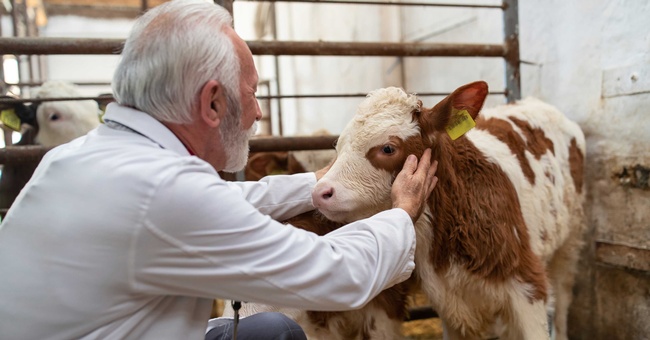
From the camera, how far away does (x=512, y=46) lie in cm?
364

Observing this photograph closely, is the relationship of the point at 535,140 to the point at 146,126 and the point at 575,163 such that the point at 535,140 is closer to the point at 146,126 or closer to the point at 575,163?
the point at 575,163

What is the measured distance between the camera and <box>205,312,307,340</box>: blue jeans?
1815 mm

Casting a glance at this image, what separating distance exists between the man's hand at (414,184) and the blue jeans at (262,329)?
0.52 m

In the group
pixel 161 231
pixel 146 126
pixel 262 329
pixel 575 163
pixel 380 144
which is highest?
pixel 146 126

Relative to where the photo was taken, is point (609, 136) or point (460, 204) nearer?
point (460, 204)

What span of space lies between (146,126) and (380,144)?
42.5 inches

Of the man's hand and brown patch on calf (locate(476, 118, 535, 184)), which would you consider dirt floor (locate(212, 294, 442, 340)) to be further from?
the man's hand

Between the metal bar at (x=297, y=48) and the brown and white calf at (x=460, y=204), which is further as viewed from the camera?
the metal bar at (x=297, y=48)

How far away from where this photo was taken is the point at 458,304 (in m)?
2.54

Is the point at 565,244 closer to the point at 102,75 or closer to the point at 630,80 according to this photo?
the point at 630,80

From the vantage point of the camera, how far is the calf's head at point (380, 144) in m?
2.19

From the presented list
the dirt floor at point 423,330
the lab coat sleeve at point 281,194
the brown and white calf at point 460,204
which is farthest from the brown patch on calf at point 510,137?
the dirt floor at point 423,330

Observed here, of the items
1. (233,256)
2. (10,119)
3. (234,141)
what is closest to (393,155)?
(234,141)

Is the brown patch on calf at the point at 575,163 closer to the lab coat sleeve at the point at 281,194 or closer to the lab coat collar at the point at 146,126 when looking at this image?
the lab coat sleeve at the point at 281,194
